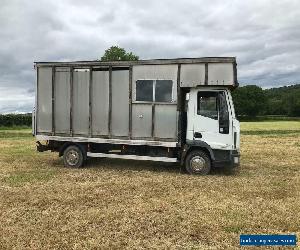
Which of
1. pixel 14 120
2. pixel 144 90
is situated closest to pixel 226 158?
pixel 144 90

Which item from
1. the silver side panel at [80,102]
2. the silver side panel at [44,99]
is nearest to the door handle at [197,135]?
the silver side panel at [80,102]

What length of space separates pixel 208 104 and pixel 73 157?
5100 millimetres

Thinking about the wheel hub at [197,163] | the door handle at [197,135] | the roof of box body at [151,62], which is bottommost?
the wheel hub at [197,163]

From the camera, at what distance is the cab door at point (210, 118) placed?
517 inches

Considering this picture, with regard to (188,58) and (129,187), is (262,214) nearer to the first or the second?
(129,187)

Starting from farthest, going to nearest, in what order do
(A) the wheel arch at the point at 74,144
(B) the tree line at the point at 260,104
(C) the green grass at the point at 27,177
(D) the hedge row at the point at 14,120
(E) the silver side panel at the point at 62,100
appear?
(B) the tree line at the point at 260,104, (D) the hedge row at the point at 14,120, (A) the wheel arch at the point at 74,144, (E) the silver side panel at the point at 62,100, (C) the green grass at the point at 27,177

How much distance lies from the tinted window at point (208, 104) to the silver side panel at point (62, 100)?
4586 mm

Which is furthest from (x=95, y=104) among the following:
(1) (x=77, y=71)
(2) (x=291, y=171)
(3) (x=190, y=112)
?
(2) (x=291, y=171)

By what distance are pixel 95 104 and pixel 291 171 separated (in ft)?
23.5

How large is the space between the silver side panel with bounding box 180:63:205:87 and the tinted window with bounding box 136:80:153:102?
41.7 inches

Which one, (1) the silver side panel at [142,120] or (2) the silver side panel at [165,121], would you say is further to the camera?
(1) the silver side panel at [142,120]

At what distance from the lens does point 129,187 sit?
1123 centimetres

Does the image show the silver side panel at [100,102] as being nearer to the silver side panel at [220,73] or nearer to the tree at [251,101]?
the silver side panel at [220,73]

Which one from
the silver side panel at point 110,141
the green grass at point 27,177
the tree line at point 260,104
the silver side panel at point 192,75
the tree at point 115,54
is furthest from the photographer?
the tree line at point 260,104
